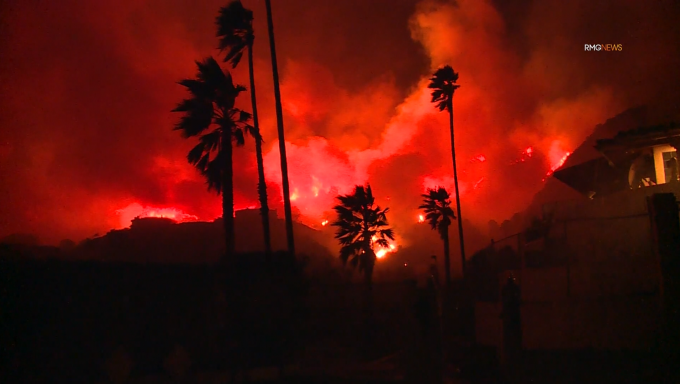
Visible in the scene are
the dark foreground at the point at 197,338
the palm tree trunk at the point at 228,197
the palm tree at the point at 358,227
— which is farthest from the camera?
the palm tree at the point at 358,227

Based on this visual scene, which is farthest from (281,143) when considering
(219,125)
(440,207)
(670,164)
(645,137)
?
(440,207)

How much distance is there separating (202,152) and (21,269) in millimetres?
9018

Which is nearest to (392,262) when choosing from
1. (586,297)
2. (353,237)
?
(353,237)

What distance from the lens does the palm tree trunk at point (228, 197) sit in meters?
19.7

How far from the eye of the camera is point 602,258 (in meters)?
17.8

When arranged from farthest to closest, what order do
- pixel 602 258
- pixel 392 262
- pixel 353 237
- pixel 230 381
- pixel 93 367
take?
pixel 392 262
pixel 353 237
pixel 602 258
pixel 230 381
pixel 93 367

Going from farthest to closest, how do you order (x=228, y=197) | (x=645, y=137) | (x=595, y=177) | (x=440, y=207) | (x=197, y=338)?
(x=440, y=207) → (x=595, y=177) → (x=645, y=137) → (x=228, y=197) → (x=197, y=338)

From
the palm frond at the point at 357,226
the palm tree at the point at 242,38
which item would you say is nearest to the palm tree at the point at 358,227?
the palm frond at the point at 357,226

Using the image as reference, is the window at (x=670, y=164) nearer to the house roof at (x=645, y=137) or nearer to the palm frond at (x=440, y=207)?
the house roof at (x=645, y=137)

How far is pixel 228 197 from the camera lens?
20156 millimetres

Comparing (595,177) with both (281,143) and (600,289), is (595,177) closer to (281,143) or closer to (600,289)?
(600,289)

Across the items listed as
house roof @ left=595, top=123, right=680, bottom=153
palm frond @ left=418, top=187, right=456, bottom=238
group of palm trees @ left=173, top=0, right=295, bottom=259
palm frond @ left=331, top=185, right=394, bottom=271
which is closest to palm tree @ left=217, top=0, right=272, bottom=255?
group of palm trees @ left=173, top=0, right=295, bottom=259

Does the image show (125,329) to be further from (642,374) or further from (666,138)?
(666,138)

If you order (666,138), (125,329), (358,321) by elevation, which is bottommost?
(358,321)
